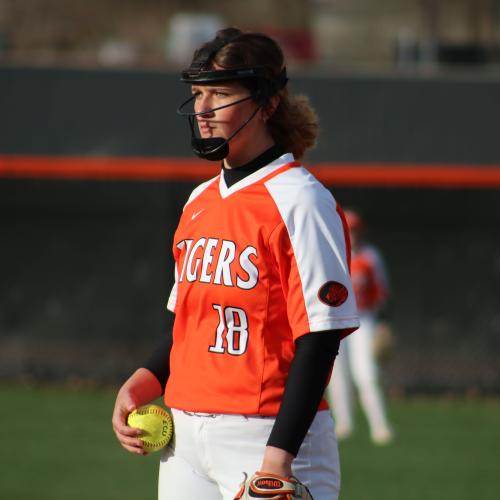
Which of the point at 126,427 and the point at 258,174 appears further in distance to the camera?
the point at 126,427

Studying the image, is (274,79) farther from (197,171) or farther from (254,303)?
(197,171)

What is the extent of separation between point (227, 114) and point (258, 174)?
0.17m

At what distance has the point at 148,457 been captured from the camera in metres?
8.77

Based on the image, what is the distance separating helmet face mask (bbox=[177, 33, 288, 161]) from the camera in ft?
9.29

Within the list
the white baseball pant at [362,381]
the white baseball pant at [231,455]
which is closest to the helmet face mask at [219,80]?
the white baseball pant at [231,455]

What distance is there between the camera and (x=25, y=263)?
12.4 metres

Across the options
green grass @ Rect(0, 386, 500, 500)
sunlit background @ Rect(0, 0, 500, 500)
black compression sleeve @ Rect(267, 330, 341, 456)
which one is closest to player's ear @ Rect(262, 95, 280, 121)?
black compression sleeve @ Rect(267, 330, 341, 456)

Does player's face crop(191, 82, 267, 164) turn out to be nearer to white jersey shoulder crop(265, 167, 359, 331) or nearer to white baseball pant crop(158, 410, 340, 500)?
white jersey shoulder crop(265, 167, 359, 331)

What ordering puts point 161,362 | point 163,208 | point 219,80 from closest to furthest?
point 219,80 → point 161,362 → point 163,208

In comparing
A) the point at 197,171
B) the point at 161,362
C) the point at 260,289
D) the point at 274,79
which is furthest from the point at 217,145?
the point at 197,171

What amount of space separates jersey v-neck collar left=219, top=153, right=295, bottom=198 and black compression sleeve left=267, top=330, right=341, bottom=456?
1.47 ft

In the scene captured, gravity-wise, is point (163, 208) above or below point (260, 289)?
below

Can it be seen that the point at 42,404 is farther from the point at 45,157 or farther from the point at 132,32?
the point at 132,32

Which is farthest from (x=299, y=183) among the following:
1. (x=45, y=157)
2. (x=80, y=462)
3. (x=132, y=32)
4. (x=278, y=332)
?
(x=132, y=32)
